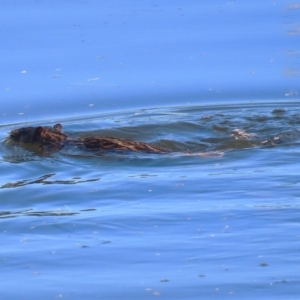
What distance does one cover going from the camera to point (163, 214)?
7238 millimetres

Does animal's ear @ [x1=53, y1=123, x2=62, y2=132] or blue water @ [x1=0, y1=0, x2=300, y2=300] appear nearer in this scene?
blue water @ [x1=0, y1=0, x2=300, y2=300]

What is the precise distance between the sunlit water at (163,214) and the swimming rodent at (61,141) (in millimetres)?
144

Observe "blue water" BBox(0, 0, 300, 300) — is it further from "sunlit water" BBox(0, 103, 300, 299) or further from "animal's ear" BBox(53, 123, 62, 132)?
"animal's ear" BBox(53, 123, 62, 132)

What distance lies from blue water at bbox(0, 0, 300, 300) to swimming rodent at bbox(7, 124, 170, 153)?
116 millimetres

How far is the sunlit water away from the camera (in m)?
5.97

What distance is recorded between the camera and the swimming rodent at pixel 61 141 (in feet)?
30.9

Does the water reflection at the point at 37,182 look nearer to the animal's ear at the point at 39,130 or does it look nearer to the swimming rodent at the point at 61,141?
the swimming rodent at the point at 61,141

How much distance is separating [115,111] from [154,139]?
84 cm

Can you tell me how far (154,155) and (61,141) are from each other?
3.82 ft

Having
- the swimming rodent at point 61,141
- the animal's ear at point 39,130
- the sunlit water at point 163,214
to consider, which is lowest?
the sunlit water at point 163,214

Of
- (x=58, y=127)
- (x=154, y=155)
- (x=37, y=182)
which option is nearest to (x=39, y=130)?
(x=58, y=127)

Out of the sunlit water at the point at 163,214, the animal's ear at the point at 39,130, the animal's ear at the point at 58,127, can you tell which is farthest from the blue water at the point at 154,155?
the animal's ear at the point at 58,127

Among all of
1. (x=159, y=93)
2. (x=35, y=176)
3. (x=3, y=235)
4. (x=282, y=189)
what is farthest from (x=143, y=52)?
(x=3, y=235)

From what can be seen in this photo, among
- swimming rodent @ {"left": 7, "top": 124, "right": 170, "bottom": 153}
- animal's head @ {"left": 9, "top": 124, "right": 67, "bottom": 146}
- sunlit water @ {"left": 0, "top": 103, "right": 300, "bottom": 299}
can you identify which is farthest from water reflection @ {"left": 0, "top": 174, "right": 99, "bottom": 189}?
animal's head @ {"left": 9, "top": 124, "right": 67, "bottom": 146}
